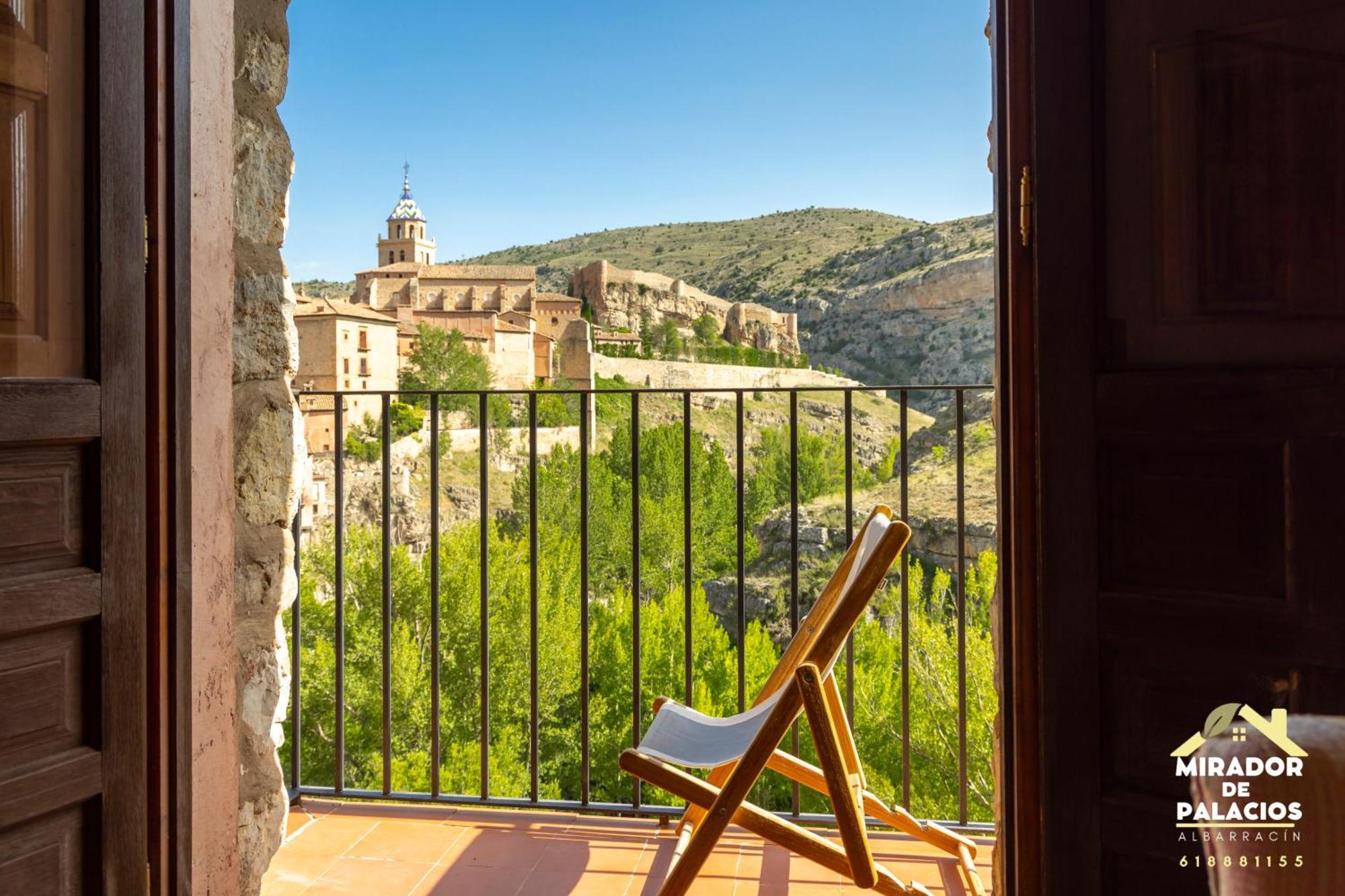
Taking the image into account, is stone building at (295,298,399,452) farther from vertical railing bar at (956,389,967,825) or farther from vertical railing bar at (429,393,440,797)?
vertical railing bar at (956,389,967,825)

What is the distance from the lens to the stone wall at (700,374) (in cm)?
3581

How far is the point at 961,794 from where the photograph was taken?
2.15 meters

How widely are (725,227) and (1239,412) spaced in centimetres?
5907

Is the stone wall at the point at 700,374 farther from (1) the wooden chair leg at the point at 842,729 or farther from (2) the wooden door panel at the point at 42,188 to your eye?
(2) the wooden door panel at the point at 42,188

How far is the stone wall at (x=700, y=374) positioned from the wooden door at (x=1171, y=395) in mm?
31776

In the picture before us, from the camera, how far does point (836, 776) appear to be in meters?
1.61

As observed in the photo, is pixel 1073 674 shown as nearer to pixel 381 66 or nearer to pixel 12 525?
pixel 12 525

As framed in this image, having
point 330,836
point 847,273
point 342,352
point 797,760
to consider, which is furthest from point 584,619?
point 847,273

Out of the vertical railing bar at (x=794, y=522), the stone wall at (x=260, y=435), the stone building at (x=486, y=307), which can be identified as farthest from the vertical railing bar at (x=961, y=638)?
the stone building at (x=486, y=307)

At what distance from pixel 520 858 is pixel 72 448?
133 cm

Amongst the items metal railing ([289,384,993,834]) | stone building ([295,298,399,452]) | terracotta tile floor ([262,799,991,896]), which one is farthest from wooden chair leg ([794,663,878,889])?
stone building ([295,298,399,452])

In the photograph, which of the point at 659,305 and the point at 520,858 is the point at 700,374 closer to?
the point at 659,305

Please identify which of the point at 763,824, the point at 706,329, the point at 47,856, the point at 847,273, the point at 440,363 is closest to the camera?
the point at 47,856

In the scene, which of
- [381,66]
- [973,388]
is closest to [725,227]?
[381,66]
